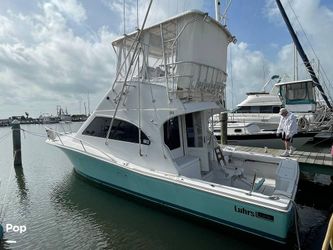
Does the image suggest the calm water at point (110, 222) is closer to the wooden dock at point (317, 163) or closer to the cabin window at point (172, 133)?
the wooden dock at point (317, 163)

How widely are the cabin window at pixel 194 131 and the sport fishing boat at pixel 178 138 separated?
0.03m

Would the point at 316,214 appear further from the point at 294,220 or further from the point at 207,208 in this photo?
the point at 207,208

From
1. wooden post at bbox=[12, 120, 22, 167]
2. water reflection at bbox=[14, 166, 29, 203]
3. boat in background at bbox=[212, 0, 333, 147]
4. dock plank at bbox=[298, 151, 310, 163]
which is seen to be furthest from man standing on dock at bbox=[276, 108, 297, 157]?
wooden post at bbox=[12, 120, 22, 167]

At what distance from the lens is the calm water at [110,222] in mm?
5520

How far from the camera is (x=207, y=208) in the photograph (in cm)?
566

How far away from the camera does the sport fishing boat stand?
5.62 metres

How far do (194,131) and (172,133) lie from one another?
71 cm

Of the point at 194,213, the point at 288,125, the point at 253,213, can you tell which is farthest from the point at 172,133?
the point at 288,125

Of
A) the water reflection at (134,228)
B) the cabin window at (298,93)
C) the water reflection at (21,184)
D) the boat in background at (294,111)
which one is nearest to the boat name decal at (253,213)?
the water reflection at (134,228)

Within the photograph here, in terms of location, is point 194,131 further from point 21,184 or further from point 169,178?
point 21,184

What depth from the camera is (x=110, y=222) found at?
6.46 metres

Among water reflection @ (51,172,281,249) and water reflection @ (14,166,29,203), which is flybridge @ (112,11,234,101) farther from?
water reflection @ (14,166,29,203)

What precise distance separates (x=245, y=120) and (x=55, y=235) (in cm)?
1348

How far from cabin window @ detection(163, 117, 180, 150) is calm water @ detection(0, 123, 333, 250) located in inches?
66.1
